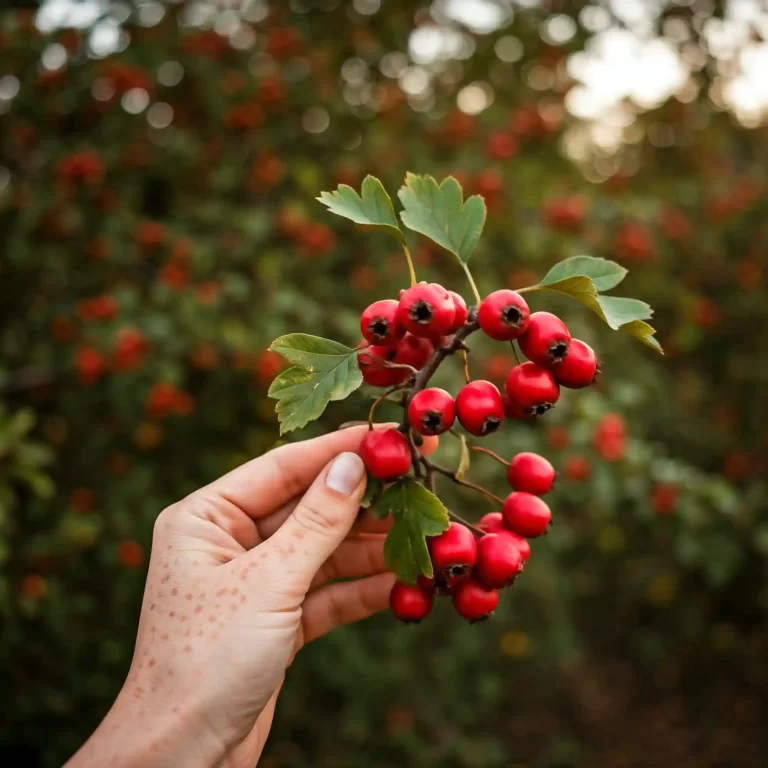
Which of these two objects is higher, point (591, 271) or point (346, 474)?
point (591, 271)

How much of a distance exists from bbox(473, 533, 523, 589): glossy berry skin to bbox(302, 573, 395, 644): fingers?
596mm

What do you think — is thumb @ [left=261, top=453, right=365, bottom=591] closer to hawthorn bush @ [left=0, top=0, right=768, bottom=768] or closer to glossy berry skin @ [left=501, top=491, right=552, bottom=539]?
glossy berry skin @ [left=501, top=491, right=552, bottom=539]

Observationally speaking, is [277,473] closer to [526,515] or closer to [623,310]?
[526,515]

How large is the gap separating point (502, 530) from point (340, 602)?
673 millimetres

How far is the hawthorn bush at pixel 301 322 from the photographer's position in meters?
2.81

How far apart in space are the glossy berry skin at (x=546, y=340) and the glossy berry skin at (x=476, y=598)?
1.68ft

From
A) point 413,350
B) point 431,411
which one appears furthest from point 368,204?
point 431,411

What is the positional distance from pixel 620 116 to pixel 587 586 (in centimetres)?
373

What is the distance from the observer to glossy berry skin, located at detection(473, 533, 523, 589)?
4.61ft

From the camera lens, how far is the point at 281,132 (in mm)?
3520

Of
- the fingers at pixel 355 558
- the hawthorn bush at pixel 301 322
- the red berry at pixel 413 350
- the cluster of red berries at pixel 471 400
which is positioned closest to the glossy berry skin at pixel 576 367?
the cluster of red berries at pixel 471 400

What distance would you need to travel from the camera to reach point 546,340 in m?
1.21

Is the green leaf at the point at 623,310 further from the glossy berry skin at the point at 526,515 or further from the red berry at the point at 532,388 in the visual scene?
the glossy berry skin at the point at 526,515

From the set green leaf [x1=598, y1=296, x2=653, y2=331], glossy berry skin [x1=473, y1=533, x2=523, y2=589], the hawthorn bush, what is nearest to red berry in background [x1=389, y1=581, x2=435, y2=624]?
glossy berry skin [x1=473, y1=533, x2=523, y2=589]
